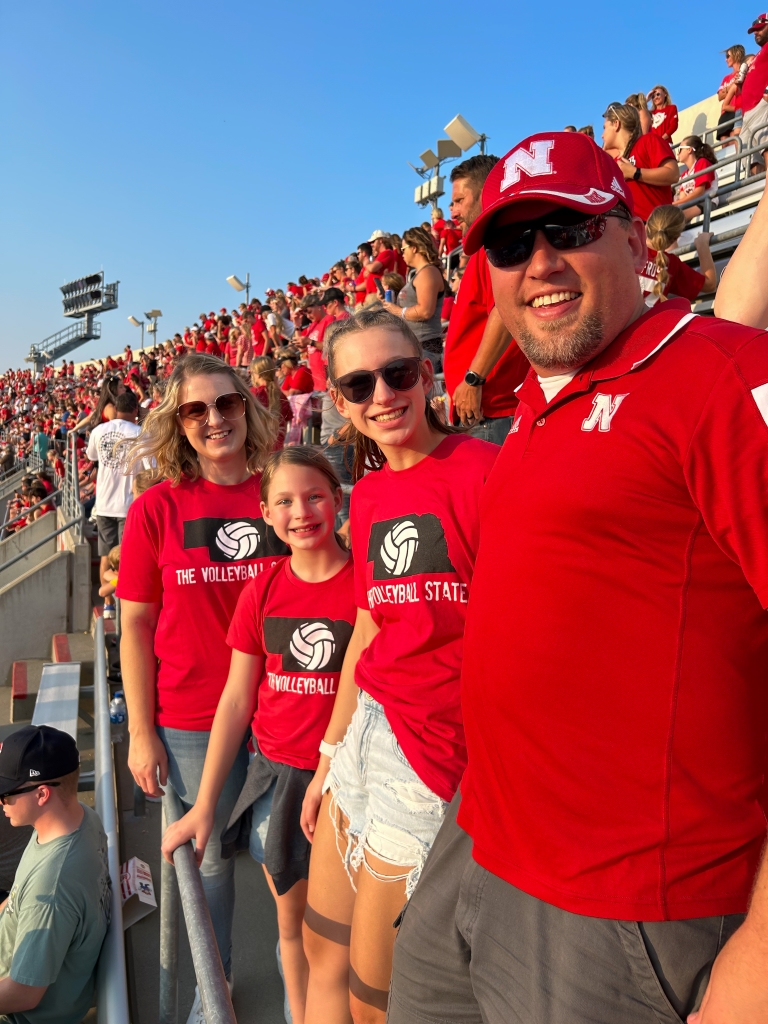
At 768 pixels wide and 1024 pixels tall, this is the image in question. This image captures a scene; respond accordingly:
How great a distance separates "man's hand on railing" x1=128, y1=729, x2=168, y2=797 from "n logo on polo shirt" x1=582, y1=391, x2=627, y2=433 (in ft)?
6.70

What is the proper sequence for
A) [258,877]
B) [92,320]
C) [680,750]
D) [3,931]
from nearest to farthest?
[680,750] < [3,931] < [258,877] < [92,320]

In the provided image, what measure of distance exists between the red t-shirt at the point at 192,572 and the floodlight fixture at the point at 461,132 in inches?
704

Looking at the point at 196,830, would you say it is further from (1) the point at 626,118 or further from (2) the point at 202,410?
(1) the point at 626,118

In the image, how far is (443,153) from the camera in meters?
19.8

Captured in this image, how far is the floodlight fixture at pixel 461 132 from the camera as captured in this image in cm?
1781

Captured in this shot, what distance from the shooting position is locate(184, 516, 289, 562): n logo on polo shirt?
2604mm

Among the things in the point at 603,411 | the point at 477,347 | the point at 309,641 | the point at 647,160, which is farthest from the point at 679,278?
the point at 603,411

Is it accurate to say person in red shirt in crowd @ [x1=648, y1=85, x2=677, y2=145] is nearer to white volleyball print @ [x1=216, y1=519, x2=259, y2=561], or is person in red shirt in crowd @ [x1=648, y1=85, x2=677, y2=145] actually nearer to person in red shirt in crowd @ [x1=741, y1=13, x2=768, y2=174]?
person in red shirt in crowd @ [x1=741, y1=13, x2=768, y2=174]

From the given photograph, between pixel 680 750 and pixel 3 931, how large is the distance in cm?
294

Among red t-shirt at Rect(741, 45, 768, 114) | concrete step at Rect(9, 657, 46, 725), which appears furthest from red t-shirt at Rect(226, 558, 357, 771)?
red t-shirt at Rect(741, 45, 768, 114)

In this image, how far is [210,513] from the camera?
264cm

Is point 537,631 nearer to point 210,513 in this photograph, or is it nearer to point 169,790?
point 210,513

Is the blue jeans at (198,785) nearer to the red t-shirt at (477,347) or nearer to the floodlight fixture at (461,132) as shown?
the red t-shirt at (477,347)

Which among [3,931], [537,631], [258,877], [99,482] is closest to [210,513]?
[537,631]
